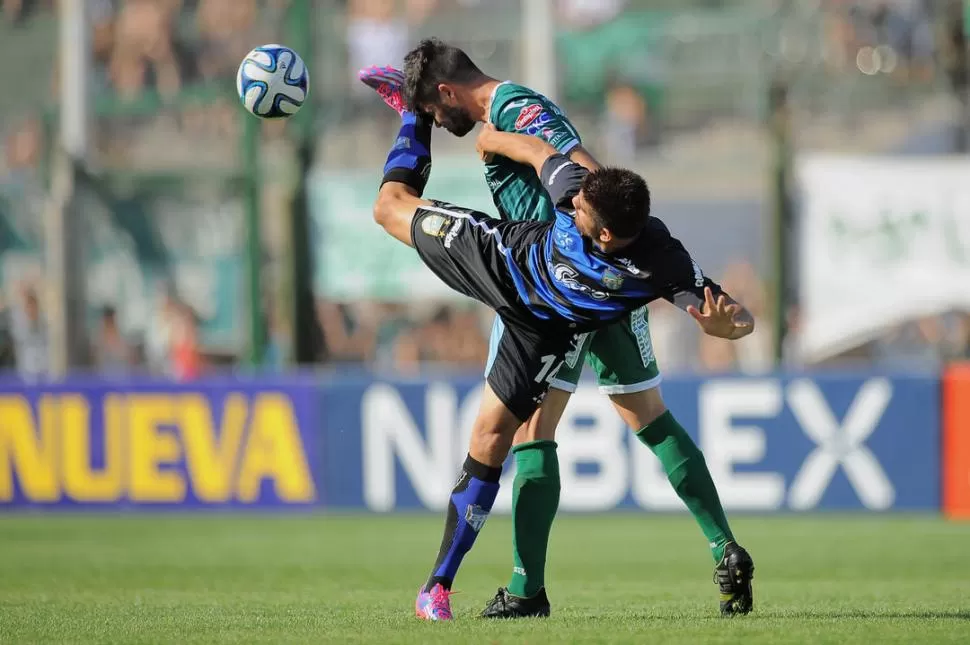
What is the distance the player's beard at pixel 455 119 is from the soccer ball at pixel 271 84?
1.13 m

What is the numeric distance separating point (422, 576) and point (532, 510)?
9.35ft

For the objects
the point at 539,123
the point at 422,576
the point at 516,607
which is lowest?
the point at 422,576

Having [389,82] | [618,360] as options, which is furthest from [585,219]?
[389,82]

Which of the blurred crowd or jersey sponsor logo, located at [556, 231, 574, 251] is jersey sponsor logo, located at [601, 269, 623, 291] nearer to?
jersey sponsor logo, located at [556, 231, 574, 251]

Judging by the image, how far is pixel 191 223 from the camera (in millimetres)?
15312

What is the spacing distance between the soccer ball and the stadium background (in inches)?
216

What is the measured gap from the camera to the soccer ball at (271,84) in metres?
7.63

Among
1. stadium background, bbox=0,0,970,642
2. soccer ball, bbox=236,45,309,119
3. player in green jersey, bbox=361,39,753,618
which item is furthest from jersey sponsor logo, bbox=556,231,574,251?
stadium background, bbox=0,0,970,642

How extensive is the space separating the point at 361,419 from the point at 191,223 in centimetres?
286

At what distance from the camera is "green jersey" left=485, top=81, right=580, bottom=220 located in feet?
21.7

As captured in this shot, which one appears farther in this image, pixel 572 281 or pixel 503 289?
pixel 503 289

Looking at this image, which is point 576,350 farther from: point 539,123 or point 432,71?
point 432,71

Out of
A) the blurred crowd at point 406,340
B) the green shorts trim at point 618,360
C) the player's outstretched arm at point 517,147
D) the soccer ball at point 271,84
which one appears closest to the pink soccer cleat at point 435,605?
the green shorts trim at point 618,360

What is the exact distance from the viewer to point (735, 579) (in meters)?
6.47
